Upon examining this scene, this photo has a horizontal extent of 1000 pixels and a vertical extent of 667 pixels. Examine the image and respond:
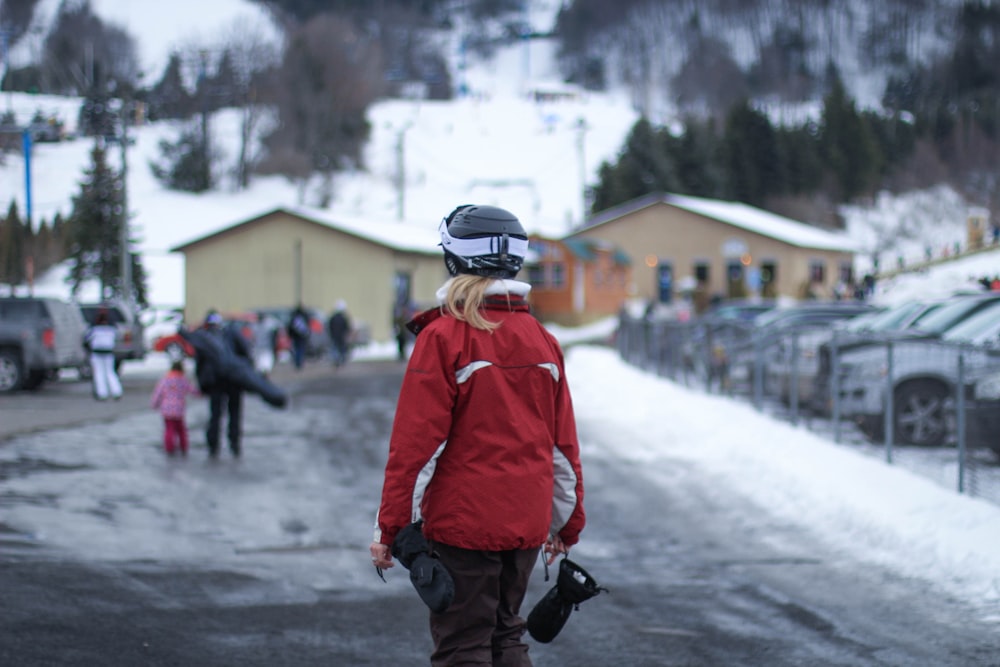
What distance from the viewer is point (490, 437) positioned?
387 centimetres

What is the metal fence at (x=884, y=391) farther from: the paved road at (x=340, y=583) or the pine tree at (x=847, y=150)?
the pine tree at (x=847, y=150)

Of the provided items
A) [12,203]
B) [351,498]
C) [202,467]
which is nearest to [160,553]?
[351,498]

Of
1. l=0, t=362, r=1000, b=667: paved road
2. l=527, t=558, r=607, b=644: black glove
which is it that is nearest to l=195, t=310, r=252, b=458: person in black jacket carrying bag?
l=0, t=362, r=1000, b=667: paved road

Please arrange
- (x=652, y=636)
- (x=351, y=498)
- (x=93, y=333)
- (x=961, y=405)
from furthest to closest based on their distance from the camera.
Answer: (x=93, y=333)
(x=351, y=498)
(x=961, y=405)
(x=652, y=636)

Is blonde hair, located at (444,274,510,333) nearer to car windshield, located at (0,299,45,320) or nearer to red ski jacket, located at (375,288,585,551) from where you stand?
red ski jacket, located at (375,288,585,551)

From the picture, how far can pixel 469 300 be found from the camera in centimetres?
387

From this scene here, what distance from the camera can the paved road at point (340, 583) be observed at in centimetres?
566

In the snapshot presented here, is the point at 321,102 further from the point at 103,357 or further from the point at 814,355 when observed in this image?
the point at 814,355

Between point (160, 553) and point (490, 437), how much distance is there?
4749 mm

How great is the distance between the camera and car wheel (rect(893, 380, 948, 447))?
33.1 ft

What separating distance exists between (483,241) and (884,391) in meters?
8.12

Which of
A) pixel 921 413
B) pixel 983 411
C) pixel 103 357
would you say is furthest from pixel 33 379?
pixel 983 411

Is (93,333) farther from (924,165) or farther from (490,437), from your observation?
(924,165)

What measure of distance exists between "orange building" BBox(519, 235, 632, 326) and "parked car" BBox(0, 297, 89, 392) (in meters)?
35.2
